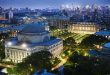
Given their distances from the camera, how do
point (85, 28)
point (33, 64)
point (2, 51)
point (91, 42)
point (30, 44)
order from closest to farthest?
point (33, 64) → point (30, 44) → point (2, 51) → point (91, 42) → point (85, 28)

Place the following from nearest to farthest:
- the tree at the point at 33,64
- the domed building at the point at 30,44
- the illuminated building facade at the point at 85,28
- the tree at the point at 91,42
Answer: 1. the tree at the point at 33,64
2. the domed building at the point at 30,44
3. the tree at the point at 91,42
4. the illuminated building facade at the point at 85,28

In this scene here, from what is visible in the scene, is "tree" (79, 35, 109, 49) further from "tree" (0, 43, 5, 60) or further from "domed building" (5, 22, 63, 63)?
"tree" (0, 43, 5, 60)

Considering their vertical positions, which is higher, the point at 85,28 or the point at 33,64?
the point at 85,28

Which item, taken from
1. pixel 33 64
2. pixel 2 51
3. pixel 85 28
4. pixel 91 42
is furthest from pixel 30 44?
pixel 85 28

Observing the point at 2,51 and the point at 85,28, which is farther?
the point at 85,28

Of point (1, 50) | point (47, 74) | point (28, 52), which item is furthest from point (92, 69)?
point (1, 50)

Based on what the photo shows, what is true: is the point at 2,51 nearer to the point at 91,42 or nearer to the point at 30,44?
the point at 30,44

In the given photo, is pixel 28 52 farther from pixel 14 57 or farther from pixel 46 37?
pixel 46 37

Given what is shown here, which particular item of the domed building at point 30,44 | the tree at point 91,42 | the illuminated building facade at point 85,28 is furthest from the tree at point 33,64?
the illuminated building facade at point 85,28

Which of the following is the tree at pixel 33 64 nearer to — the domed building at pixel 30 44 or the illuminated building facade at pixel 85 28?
the domed building at pixel 30 44

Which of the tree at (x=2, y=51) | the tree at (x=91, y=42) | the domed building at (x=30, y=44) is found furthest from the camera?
the tree at (x=91, y=42)
